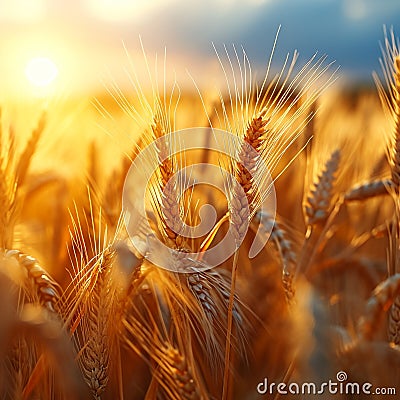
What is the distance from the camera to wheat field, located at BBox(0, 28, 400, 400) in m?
0.81

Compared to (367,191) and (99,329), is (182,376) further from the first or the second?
(367,191)

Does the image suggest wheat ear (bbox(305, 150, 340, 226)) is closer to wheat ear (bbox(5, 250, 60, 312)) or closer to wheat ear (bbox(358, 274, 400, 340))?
wheat ear (bbox(358, 274, 400, 340))

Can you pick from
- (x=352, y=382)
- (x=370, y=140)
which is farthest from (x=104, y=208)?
(x=370, y=140)

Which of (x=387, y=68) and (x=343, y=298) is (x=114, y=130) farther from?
(x=343, y=298)

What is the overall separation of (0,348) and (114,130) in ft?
1.72

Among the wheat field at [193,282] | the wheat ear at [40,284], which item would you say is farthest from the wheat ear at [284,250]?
the wheat ear at [40,284]

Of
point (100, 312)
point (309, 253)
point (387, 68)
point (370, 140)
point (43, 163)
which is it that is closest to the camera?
point (100, 312)

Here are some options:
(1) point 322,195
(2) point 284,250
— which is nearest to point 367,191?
(1) point 322,195

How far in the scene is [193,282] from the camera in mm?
→ 889

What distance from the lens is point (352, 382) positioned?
95cm

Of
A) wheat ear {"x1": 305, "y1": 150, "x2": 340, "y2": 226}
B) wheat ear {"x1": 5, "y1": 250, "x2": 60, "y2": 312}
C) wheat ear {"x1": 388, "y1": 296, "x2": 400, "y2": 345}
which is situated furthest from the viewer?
wheat ear {"x1": 305, "y1": 150, "x2": 340, "y2": 226}

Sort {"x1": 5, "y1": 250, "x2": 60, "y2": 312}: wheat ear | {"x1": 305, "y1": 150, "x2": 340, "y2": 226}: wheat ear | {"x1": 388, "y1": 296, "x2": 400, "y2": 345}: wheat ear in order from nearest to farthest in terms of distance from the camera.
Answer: {"x1": 5, "y1": 250, "x2": 60, "y2": 312}: wheat ear, {"x1": 388, "y1": 296, "x2": 400, "y2": 345}: wheat ear, {"x1": 305, "y1": 150, "x2": 340, "y2": 226}: wheat ear

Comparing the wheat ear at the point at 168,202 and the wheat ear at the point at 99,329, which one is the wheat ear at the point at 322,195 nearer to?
the wheat ear at the point at 168,202

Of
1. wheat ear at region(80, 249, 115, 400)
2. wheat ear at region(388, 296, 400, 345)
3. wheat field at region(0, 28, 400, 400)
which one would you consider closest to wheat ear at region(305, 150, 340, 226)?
wheat field at region(0, 28, 400, 400)
